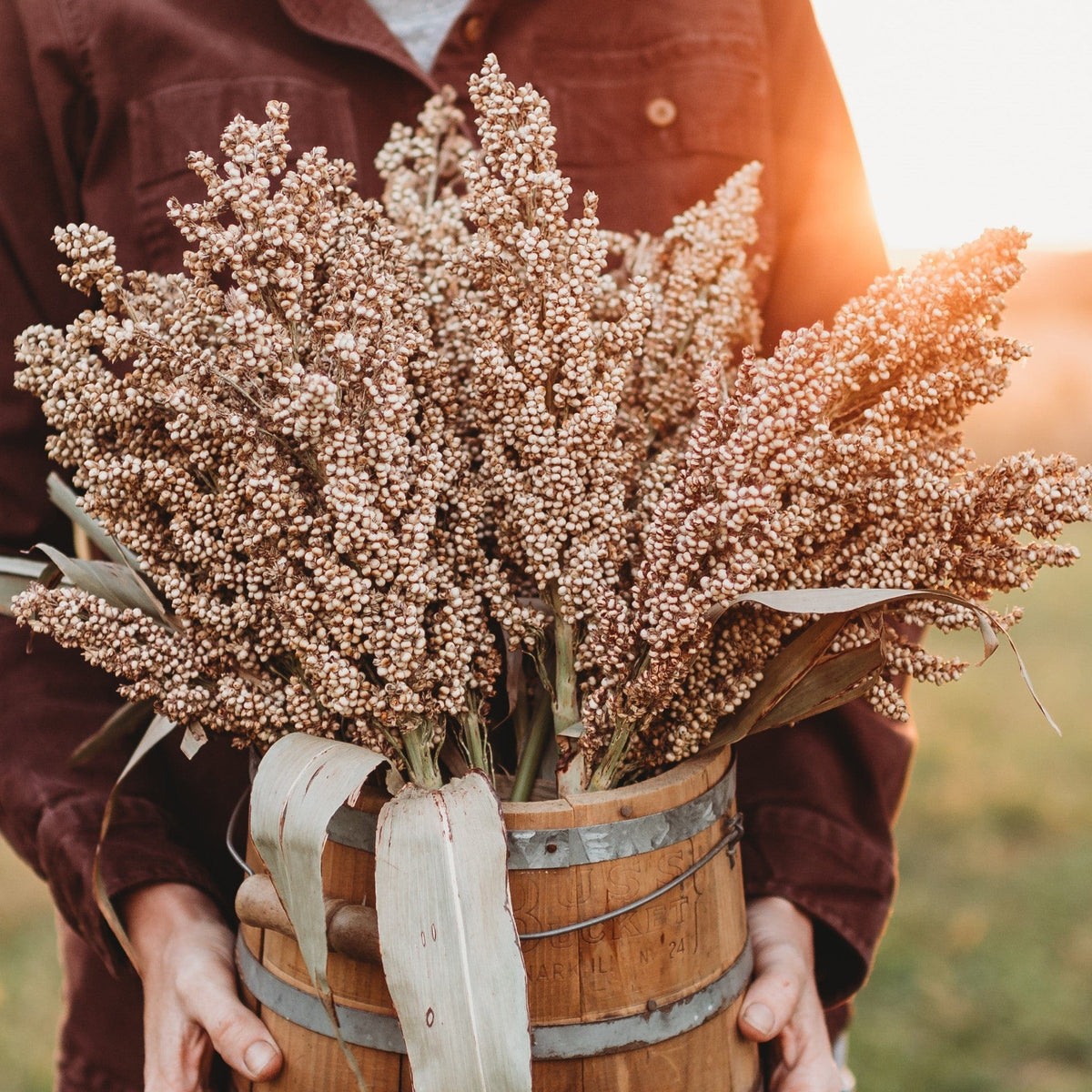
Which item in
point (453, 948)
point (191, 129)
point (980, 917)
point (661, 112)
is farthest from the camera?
point (980, 917)

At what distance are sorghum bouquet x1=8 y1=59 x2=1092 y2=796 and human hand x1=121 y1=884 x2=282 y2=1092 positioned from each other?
34 cm

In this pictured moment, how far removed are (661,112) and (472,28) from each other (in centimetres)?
33

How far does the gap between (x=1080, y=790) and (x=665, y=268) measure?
4121 mm

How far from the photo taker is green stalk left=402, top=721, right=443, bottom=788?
1.08 metres

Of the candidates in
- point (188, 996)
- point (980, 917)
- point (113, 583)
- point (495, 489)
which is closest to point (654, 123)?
point (495, 489)

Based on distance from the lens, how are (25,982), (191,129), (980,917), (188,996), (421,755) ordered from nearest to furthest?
(421,755) < (188,996) < (191,129) < (25,982) < (980,917)

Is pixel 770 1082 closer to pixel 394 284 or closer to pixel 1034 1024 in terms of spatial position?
pixel 394 284

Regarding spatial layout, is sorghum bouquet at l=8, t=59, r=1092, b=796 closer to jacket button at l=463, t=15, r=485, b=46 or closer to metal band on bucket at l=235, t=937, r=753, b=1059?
metal band on bucket at l=235, t=937, r=753, b=1059

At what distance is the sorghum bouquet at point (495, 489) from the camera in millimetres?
1000

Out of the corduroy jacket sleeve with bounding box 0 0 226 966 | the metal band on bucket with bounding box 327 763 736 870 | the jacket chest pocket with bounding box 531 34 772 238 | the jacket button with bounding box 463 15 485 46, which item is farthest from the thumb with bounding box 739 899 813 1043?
the jacket button with bounding box 463 15 485 46

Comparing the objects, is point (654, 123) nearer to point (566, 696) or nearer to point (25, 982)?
point (566, 696)

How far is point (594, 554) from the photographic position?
1065 millimetres

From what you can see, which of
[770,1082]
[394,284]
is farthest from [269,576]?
[770,1082]

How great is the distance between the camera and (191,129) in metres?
1.61
